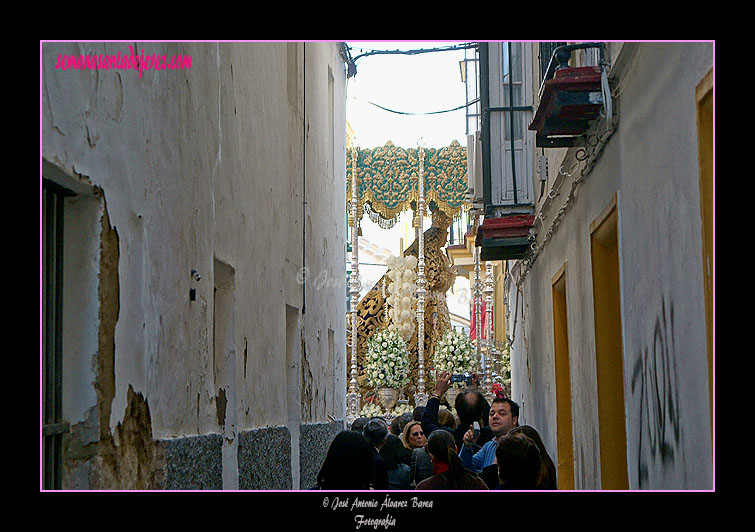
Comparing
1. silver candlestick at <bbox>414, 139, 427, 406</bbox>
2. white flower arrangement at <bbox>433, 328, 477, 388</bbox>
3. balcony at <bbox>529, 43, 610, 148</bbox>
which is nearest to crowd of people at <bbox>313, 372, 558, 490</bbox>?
balcony at <bbox>529, 43, 610, 148</bbox>

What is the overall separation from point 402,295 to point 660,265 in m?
15.5

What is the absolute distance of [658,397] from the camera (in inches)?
167

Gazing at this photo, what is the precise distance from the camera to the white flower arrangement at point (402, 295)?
19.2m

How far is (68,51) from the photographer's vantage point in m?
3.59

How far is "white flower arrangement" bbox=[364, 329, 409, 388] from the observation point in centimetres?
1816

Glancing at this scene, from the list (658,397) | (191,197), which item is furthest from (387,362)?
(658,397)

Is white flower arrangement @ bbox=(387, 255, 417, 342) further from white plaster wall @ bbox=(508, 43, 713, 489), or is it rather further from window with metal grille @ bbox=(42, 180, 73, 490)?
window with metal grille @ bbox=(42, 180, 73, 490)

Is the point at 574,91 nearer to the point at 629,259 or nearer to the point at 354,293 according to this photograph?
the point at 629,259

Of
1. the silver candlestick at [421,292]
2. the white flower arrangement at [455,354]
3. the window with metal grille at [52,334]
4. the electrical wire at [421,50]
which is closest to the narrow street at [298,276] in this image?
the window with metal grille at [52,334]

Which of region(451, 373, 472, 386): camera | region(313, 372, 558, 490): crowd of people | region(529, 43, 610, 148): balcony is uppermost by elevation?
region(529, 43, 610, 148): balcony

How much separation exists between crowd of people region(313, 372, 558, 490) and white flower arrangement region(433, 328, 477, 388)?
322 inches

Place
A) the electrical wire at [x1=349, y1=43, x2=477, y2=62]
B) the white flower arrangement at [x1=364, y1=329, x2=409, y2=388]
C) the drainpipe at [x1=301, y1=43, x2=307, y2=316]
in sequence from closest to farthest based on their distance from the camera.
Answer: the drainpipe at [x1=301, y1=43, x2=307, y2=316], the electrical wire at [x1=349, y1=43, x2=477, y2=62], the white flower arrangement at [x1=364, y1=329, x2=409, y2=388]

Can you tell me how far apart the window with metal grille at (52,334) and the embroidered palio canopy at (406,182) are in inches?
627

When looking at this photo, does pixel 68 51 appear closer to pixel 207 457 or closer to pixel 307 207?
pixel 207 457
